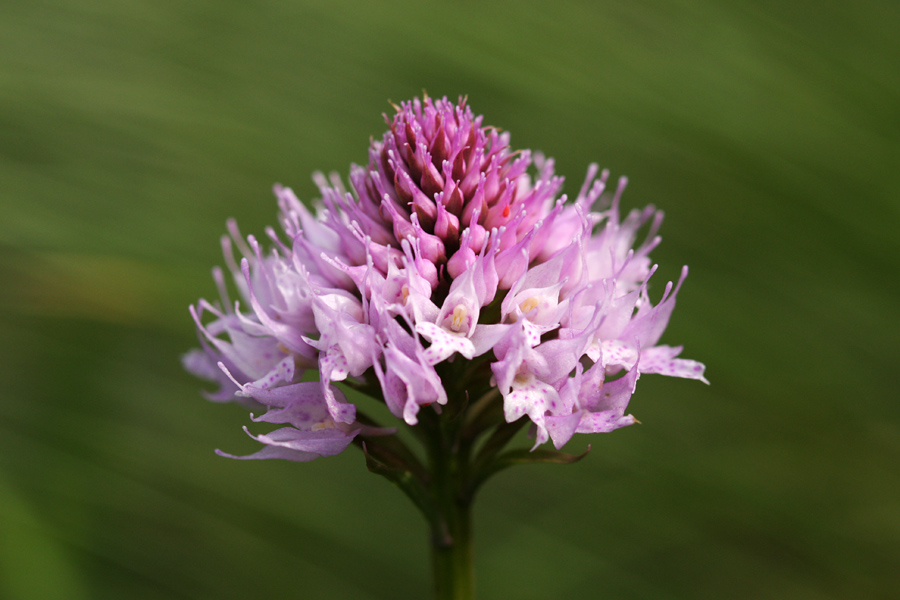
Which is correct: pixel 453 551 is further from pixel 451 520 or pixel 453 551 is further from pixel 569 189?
pixel 569 189

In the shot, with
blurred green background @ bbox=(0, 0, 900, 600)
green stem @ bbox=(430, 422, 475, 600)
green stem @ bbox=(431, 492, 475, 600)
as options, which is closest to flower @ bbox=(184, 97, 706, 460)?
green stem @ bbox=(430, 422, 475, 600)

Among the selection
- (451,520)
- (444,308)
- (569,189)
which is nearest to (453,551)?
(451,520)

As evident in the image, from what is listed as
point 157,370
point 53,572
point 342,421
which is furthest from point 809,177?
point 53,572

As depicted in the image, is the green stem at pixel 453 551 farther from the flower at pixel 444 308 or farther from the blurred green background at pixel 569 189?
the blurred green background at pixel 569 189

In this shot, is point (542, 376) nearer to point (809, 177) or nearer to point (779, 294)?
point (779, 294)

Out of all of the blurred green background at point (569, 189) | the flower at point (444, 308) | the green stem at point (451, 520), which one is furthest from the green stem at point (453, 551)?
the blurred green background at point (569, 189)

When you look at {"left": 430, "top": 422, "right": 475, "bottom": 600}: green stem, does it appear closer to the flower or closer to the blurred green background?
the flower
